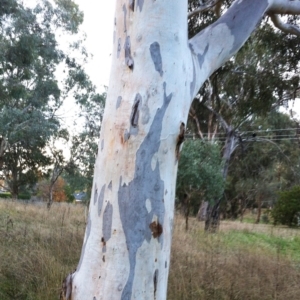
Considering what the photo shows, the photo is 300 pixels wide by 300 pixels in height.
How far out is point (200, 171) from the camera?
1114 centimetres

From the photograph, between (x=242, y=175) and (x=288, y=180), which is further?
(x=288, y=180)

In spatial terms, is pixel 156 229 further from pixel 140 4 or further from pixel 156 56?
pixel 140 4

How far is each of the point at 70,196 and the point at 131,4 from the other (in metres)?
27.8

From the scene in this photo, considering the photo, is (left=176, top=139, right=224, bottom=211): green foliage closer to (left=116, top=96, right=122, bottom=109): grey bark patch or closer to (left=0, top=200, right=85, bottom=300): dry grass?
(left=0, top=200, right=85, bottom=300): dry grass

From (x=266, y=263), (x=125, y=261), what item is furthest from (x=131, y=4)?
(x=266, y=263)

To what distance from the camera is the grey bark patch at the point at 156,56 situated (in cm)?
175

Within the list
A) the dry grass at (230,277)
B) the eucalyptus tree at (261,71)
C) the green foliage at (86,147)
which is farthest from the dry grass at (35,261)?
the green foliage at (86,147)

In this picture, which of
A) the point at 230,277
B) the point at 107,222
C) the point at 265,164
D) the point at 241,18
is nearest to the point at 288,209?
the point at 265,164

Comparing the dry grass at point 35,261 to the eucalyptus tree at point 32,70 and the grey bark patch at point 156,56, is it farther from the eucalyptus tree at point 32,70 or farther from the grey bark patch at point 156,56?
the eucalyptus tree at point 32,70

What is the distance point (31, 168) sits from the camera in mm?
23344

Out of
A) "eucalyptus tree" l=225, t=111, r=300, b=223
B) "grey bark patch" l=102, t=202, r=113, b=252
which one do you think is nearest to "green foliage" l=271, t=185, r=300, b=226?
"eucalyptus tree" l=225, t=111, r=300, b=223

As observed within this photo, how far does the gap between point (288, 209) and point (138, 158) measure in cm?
1899

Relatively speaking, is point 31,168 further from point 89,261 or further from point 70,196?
point 89,261

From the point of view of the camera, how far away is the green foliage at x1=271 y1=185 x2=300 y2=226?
1912 cm
